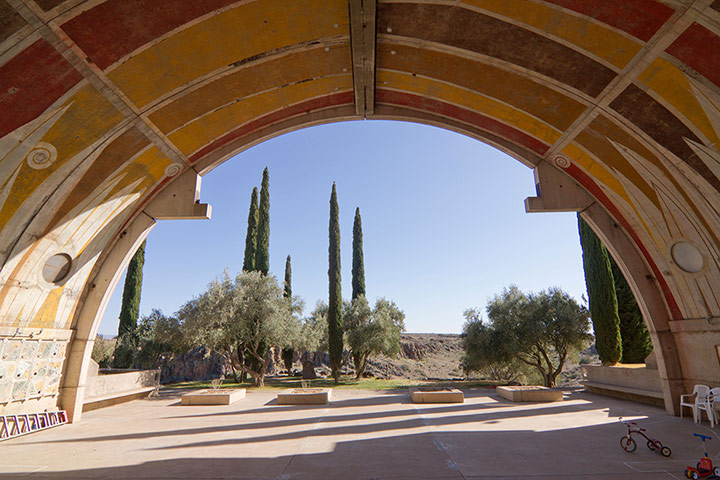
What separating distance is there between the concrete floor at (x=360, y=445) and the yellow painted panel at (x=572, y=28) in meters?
8.36

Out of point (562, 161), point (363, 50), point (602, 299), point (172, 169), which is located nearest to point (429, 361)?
point (602, 299)

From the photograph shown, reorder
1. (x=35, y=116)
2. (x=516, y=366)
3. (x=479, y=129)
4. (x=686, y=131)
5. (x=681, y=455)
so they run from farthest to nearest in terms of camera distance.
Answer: (x=516, y=366) < (x=479, y=129) < (x=686, y=131) < (x=35, y=116) < (x=681, y=455)

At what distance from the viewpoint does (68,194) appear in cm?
917

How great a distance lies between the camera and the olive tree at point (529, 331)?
19.0 meters

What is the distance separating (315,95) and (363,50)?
2.60 metres

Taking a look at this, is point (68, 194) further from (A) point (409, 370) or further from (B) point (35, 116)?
(A) point (409, 370)

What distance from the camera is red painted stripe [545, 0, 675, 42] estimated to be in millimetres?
6723

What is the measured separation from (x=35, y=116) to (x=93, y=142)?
1.39 m

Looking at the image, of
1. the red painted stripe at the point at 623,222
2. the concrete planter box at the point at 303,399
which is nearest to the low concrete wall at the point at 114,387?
the concrete planter box at the point at 303,399

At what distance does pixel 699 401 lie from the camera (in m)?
10.3

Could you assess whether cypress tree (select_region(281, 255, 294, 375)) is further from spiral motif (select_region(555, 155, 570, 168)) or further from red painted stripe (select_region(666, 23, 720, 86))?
red painted stripe (select_region(666, 23, 720, 86))

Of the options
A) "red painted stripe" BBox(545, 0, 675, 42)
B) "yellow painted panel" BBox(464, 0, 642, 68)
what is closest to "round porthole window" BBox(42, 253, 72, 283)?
"yellow painted panel" BBox(464, 0, 642, 68)

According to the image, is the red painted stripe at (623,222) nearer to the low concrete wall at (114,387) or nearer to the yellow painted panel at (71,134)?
the yellow painted panel at (71,134)

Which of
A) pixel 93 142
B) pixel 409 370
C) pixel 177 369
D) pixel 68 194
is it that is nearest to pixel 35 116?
pixel 93 142
